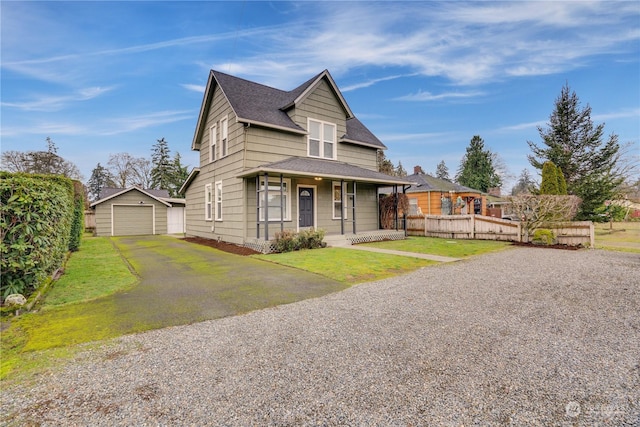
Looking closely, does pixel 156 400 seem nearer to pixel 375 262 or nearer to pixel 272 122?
pixel 375 262

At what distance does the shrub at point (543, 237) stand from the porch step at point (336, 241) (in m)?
A: 8.24

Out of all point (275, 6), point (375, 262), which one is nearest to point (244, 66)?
point (275, 6)

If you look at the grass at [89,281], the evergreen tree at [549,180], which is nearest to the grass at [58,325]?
the grass at [89,281]

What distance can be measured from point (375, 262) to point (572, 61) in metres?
18.1

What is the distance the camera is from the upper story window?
14.6 meters

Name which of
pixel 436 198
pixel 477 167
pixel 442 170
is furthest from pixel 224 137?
pixel 442 170

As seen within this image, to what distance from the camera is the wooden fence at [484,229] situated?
12.0 m

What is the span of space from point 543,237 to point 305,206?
34.6 feet

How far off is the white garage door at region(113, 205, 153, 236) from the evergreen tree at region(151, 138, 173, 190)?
25.5m

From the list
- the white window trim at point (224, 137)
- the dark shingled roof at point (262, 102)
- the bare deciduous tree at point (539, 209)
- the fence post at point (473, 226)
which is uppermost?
the dark shingled roof at point (262, 102)

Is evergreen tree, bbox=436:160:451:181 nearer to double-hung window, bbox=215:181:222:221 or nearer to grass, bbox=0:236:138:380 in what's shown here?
double-hung window, bbox=215:181:222:221

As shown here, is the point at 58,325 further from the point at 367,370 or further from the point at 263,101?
the point at 263,101

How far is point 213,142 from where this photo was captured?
15.2 m

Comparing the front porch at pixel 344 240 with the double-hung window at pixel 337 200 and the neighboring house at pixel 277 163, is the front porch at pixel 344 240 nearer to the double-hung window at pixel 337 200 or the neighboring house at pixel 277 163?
the neighboring house at pixel 277 163
